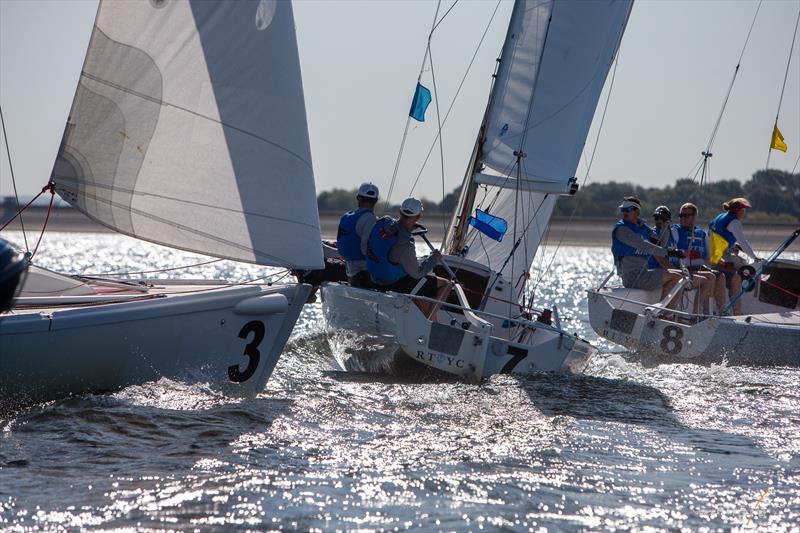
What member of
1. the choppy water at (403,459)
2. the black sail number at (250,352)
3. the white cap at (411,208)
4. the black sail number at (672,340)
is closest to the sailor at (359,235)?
the white cap at (411,208)

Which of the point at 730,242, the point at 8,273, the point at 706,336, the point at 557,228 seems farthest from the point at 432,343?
the point at 557,228

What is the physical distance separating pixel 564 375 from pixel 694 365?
2.22 m

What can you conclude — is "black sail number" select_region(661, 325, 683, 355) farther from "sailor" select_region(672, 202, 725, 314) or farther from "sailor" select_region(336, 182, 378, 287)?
"sailor" select_region(336, 182, 378, 287)

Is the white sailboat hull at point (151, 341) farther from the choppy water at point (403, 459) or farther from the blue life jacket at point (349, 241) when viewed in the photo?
the blue life jacket at point (349, 241)

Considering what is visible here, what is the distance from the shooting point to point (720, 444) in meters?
6.77

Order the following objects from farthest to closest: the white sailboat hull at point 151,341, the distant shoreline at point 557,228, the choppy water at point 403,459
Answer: the distant shoreline at point 557,228 → the white sailboat hull at point 151,341 → the choppy water at point 403,459

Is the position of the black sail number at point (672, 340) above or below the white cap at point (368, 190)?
below

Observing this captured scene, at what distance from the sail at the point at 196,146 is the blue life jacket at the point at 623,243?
4.94 metres

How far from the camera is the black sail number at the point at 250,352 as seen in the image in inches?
286

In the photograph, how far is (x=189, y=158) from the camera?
700 centimetres

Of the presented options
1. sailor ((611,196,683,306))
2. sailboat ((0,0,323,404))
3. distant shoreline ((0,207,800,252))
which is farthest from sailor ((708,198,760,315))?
distant shoreline ((0,207,800,252))

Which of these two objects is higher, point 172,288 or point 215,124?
point 215,124

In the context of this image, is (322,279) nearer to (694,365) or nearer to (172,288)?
(172,288)

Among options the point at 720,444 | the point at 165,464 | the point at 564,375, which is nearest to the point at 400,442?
the point at 165,464
